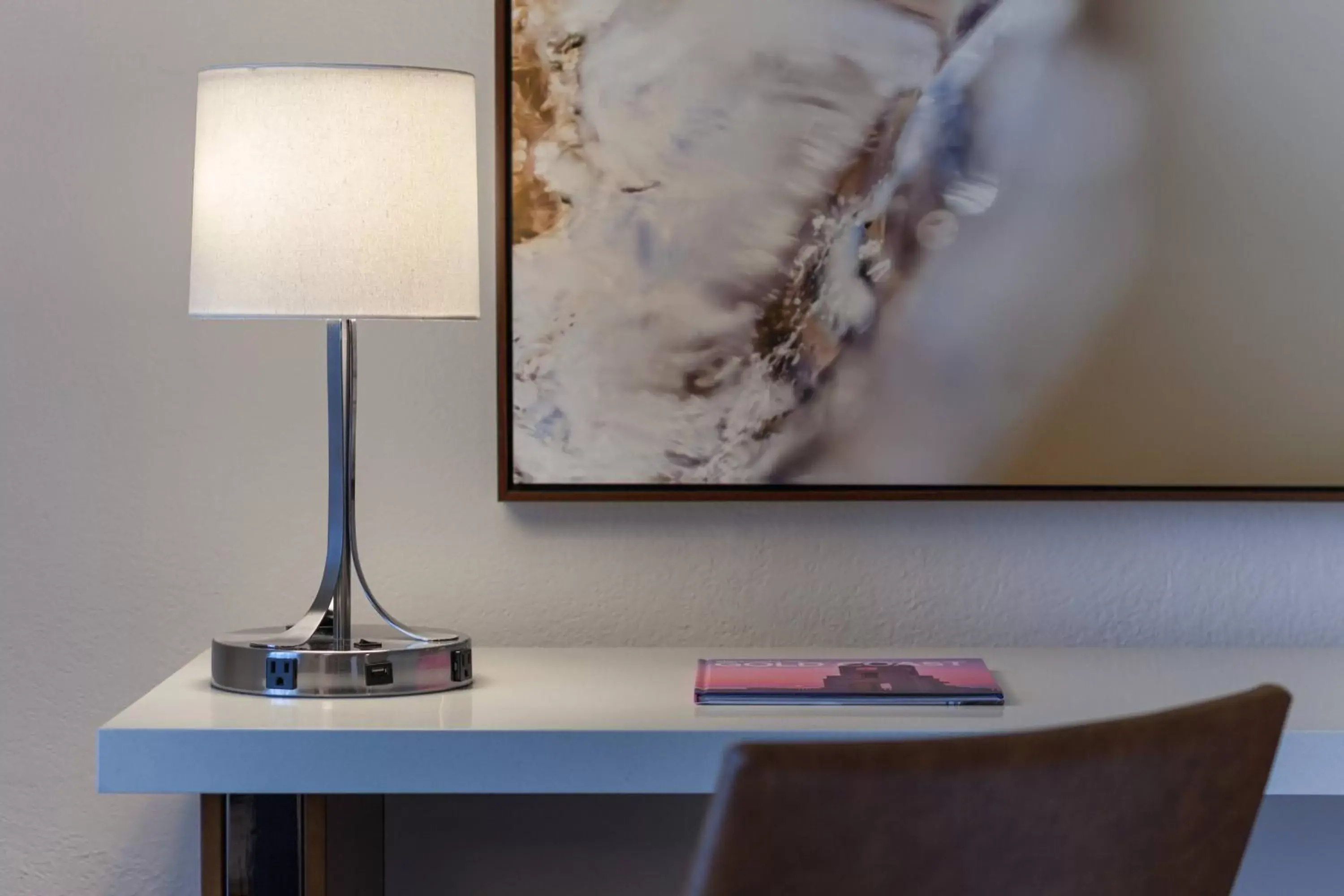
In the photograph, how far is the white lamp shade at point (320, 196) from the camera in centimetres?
146

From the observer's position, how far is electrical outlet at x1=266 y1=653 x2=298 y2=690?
152 cm

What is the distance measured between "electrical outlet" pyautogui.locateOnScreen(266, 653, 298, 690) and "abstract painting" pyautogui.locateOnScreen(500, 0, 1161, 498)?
40cm

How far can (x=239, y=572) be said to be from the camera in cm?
188

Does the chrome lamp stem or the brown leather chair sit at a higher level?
the chrome lamp stem

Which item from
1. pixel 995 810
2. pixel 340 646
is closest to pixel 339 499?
pixel 340 646

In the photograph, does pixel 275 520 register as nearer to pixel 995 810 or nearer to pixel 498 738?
pixel 498 738

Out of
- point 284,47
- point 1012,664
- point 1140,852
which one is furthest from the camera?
point 284,47

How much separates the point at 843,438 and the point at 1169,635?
0.50 metres

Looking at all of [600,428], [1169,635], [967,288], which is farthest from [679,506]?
[1169,635]

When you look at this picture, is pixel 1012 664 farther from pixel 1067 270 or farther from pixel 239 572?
pixel 239 572

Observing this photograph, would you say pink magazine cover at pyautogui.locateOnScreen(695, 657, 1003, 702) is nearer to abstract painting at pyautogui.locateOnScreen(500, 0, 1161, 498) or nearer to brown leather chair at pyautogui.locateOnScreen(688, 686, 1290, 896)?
abstract painting at pyautogui.locateOnScreen(500, 0, 1161, 498)

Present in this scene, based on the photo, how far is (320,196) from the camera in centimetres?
147

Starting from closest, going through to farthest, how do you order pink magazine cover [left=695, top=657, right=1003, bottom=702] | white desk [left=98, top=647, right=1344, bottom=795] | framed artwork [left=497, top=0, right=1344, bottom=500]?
white desk [left=98, top=647, right=1344, bottom=795]
pink magazine cover [left=695, top=657, right=1003, bottom=702]
framed artwork [left=497, top=0, right=1344, bottom=500]

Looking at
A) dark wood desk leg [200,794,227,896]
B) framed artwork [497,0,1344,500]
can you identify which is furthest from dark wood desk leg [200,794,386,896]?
framed artwork [497,0,1344,500]
